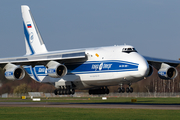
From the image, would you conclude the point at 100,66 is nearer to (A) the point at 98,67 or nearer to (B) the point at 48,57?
(A) the point at 98,67

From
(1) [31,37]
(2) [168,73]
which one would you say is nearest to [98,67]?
(2) [168,73]

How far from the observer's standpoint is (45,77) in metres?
40.4

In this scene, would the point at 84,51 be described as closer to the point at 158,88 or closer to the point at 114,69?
the point at 114,69

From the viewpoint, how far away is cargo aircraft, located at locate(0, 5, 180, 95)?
109ft

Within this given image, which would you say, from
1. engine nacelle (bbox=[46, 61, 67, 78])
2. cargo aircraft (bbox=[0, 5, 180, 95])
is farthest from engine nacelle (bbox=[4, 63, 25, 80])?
engine nacelle (bbox=[46, 61, 67, 78])

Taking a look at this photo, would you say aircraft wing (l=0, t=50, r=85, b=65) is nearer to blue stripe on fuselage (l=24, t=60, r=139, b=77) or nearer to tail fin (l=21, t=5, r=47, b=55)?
blue stripe on fuselage (l=24, t=60, r=139, b=77)

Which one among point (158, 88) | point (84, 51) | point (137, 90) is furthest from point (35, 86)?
point (84, 51)

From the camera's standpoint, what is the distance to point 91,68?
35844mm

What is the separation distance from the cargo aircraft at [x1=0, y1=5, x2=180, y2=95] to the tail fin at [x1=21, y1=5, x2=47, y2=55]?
3295 mm

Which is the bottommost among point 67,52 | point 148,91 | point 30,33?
point 148,91

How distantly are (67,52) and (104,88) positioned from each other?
6.23 m

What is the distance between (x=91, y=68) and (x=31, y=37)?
12.5m

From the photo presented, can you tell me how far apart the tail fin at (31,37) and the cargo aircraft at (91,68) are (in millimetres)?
3295

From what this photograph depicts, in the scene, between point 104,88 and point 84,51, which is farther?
point 104,88
